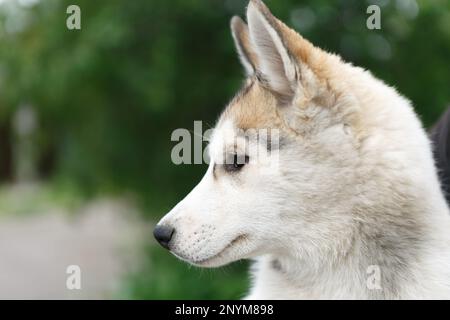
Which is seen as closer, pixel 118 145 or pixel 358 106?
pixel 358 106

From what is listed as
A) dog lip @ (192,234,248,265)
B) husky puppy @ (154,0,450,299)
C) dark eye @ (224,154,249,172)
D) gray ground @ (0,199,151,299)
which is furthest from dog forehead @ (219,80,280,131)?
gray ground @ (0,199,151,299)

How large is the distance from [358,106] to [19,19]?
4.53m

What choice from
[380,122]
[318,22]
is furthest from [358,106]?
[318,22]

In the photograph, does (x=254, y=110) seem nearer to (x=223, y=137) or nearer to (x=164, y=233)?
(x=223, y=137)

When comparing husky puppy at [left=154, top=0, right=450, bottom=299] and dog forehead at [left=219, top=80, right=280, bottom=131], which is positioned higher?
dog forehead at [left=219, top=80, right=280, bottom=131]

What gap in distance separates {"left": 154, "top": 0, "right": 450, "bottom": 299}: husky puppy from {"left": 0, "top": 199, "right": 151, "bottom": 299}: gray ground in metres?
4.06

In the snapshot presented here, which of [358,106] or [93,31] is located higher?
[93,31]

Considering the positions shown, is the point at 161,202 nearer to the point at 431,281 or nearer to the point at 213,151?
the point at 213,151

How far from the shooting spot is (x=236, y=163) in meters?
3.04

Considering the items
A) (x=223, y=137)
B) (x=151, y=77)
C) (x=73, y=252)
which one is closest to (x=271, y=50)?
(x=223, y=137)

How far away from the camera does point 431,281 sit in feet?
9.20

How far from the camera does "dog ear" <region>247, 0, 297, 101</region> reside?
2842mm

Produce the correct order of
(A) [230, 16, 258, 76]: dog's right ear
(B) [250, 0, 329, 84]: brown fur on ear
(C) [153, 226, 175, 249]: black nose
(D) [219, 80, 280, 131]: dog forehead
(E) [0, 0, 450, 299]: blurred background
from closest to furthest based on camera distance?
(B) [250, 0, 329, 84]: brown fur on ear, (C) [153, 226, 175, 249]: black nose, (D) [219, 80, 280, 131]: dog forehead, (A) [230, 16, 258, 76]: dog's right ear, (E) [0, 0, 450, 299]: blurred background

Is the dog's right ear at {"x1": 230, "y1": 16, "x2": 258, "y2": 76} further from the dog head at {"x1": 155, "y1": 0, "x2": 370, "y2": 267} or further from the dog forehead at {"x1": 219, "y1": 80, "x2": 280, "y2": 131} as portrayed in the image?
the dog head at {"x1": 155, "y1": 0, "x2": 370, "y2": 267}
